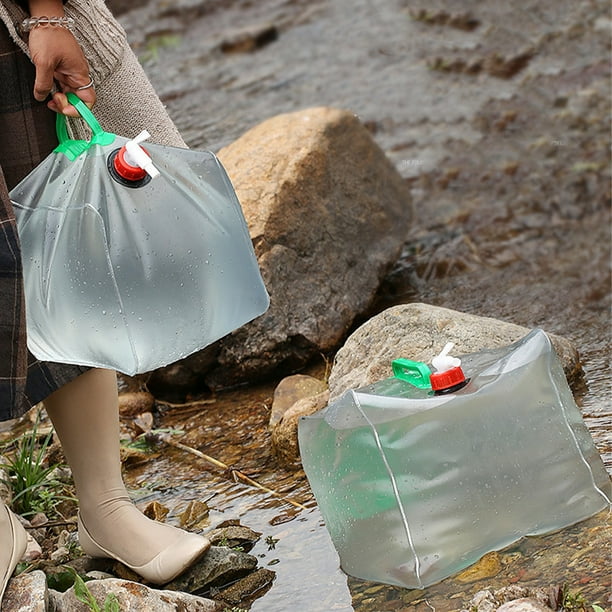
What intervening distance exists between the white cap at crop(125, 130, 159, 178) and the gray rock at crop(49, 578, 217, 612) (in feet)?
2.64

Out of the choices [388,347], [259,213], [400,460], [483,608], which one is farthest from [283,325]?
[483,608]

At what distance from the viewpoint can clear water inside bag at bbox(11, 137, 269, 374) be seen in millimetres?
1989

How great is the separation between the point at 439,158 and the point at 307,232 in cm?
263

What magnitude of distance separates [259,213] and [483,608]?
213cm

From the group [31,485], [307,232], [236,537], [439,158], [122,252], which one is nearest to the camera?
[122,252]

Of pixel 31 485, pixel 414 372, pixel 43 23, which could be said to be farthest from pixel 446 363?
pixel 31 485

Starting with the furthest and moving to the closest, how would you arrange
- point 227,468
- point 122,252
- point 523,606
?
point 227,468 → point 122,252 → point 523,606

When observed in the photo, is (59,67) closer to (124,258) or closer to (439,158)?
(124,258)

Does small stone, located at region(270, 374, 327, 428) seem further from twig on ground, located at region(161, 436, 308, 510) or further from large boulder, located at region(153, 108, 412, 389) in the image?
large boulder, located at region(153, 108, 412, 389)

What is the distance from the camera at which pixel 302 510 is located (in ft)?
8.73

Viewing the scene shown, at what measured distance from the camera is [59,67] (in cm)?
201

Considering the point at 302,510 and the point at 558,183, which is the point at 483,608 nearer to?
the point at 302,510

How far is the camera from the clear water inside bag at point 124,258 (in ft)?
6.53

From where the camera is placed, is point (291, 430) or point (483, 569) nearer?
point (483, 569)
